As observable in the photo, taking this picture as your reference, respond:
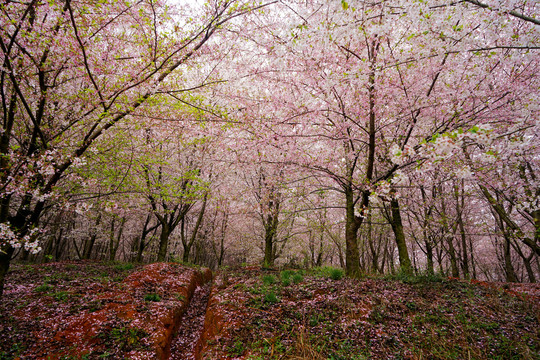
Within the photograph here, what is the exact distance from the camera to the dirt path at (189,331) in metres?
5.13

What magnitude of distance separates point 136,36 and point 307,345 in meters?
6.62

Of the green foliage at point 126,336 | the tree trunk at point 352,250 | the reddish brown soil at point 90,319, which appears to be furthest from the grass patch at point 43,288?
the tree trunk at point 352,250

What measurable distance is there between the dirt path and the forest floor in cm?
3

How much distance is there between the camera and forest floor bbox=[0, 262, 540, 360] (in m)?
3.79

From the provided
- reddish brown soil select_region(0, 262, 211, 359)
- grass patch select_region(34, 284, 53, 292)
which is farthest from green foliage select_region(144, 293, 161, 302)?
grass patch select_region(34, 284, 53, 292)

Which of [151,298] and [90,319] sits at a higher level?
[151,298]

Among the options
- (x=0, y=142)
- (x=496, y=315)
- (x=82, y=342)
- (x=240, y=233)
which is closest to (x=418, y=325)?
(x=496, y=315)

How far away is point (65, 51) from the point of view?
4344 mm

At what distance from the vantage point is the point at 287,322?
15.1ft

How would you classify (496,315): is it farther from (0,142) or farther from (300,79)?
(0,142)

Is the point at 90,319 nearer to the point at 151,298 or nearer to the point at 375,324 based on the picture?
the point at 151,298

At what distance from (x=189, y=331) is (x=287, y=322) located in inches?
122

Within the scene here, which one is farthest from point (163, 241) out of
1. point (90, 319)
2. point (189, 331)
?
point (90, 319)

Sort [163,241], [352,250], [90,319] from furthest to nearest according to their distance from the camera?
[163,241] < [352,250] < [90,319]
